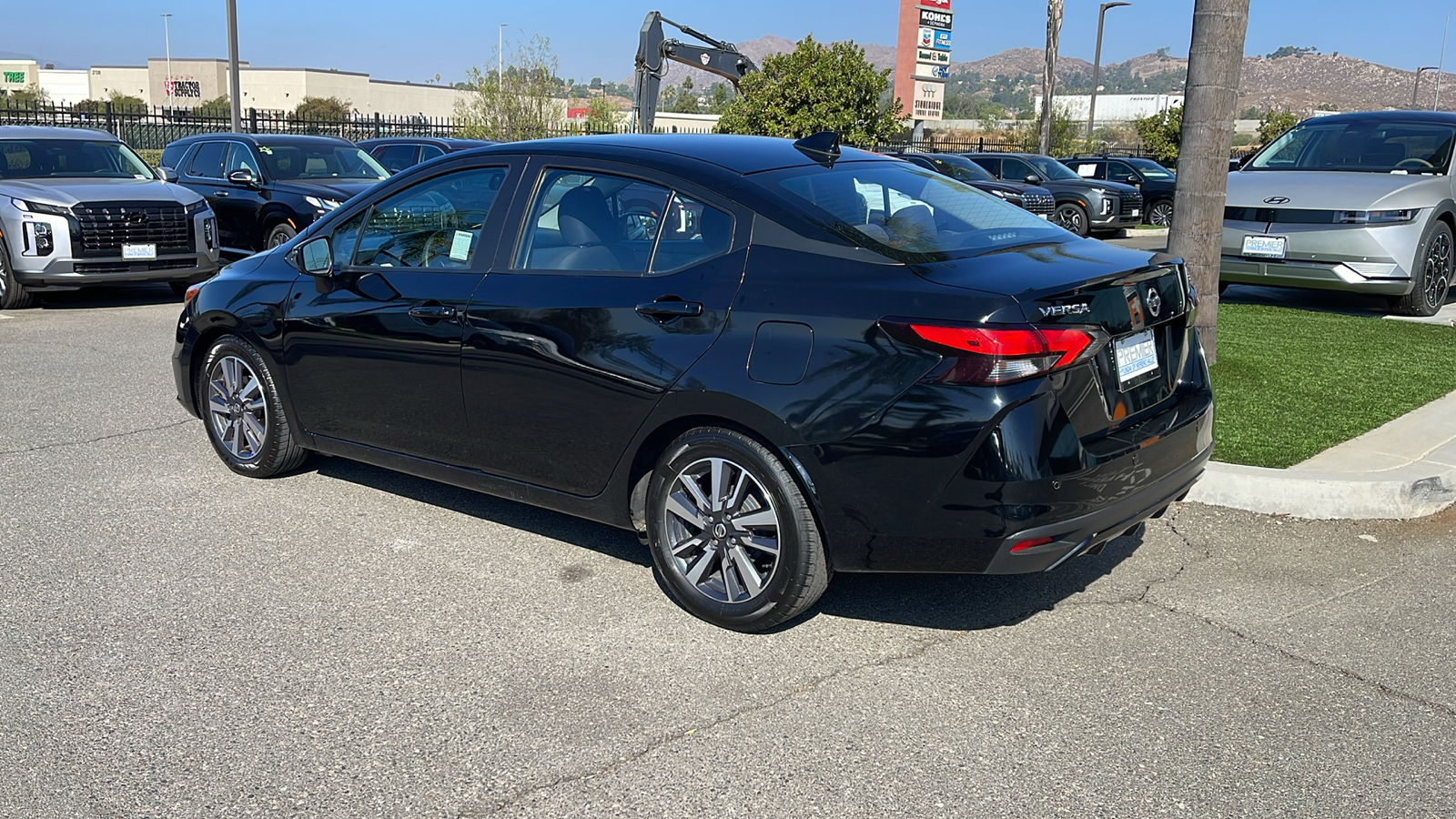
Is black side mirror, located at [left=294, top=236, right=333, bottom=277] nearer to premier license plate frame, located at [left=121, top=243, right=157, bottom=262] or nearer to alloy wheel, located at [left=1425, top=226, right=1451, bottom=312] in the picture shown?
premier license plate frame, located at [left=121, top=243, right=157, bottom=262]

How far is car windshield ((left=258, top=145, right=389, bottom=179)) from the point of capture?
1448 centimetres

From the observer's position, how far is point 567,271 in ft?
15.2

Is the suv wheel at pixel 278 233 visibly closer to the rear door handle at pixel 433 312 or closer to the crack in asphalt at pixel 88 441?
the crack in asphalt at pixel 88 441

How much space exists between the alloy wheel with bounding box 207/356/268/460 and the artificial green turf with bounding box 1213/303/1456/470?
461cm

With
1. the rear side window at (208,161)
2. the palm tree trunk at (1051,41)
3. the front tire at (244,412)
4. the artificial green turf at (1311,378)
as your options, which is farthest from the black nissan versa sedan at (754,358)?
the palm tree trunk at (1051,41)

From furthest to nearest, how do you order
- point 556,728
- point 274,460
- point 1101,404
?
point 274,460, point 1101,404, point 556,728

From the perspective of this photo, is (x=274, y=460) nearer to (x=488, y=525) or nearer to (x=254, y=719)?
(x=488, y=525)

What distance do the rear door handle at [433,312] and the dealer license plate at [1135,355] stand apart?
249cm

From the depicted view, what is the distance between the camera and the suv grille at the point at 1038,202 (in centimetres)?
2200

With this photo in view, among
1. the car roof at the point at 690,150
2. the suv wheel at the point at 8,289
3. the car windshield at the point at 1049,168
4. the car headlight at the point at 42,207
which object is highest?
the car windshield at the point at 1049,168

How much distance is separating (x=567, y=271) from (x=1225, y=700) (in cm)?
267

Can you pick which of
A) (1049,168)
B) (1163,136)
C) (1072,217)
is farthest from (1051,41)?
(1072,217)

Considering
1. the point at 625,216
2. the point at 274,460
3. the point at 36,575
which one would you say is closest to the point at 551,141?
the point at 625,216

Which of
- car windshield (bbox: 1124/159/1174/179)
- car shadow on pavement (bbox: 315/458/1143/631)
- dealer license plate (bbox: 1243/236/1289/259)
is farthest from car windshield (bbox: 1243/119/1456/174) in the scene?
car windshield (bbox: 1124/159/1174/179)
